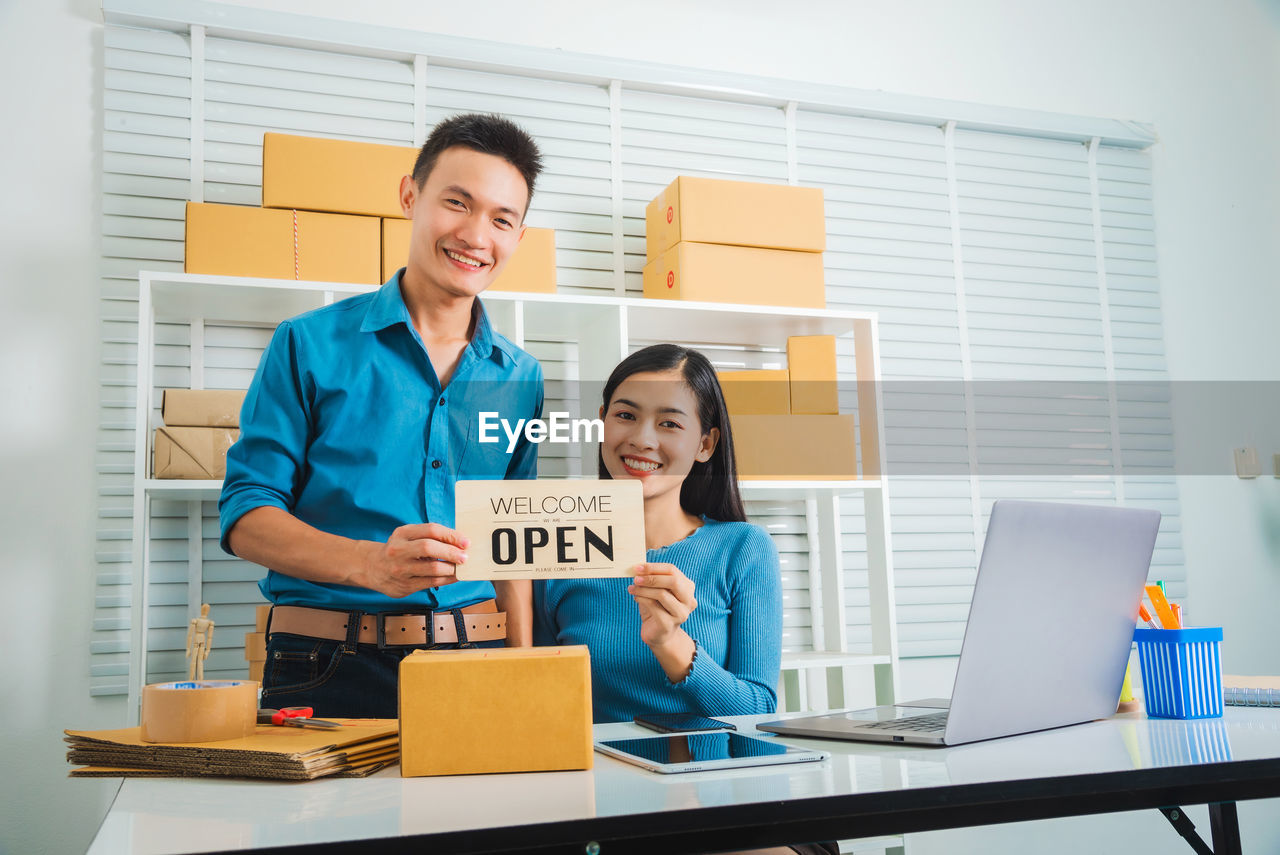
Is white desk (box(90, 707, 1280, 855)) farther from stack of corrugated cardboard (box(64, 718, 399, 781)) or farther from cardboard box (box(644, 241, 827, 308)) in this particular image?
cardboard box (box(644, 241, 827, 308))

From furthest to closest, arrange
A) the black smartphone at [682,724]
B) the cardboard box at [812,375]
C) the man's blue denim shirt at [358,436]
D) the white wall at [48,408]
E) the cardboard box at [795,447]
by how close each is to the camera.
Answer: the cardboard box at [812,375]
the cardboard box at [795,447]
the white wall at [48,408]
the man's blue denim shirt at [358,436]
the black smartphone at [682,724]

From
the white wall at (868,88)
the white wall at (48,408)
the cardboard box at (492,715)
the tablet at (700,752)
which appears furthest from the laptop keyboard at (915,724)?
the white wall at (48,408)

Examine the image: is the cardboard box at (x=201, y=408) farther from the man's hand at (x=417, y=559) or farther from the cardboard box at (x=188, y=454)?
the man's hand at (x=417, y=559)

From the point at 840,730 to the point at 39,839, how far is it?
2135 millimetres

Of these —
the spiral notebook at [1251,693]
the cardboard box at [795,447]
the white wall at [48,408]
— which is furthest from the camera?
the cardboard box at [795,447]

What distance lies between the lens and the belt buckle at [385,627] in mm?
1632

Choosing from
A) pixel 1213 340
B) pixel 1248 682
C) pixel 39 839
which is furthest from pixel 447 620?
pixel 1213 340

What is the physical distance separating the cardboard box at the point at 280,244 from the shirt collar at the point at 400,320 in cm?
67

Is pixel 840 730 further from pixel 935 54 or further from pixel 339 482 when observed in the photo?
pixel 935 54

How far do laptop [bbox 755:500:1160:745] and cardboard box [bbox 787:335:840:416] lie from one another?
1.55 meters

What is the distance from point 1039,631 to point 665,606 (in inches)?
17.7

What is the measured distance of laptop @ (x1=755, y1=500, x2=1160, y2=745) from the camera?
41.0 inches

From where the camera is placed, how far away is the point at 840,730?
3.87 feet

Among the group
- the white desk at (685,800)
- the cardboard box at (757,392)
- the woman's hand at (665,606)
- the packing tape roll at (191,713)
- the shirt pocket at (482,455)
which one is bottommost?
the white desk at (685,800)
